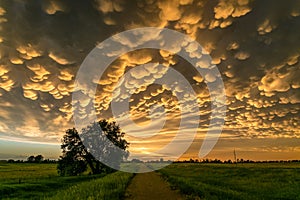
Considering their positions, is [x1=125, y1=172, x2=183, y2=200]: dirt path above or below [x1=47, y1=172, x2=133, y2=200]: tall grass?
below

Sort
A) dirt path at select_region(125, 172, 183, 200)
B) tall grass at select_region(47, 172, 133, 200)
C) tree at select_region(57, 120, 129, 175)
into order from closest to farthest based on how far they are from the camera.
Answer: tall grass at select_region(47, 172, 133, 200), dirt path at select_region(125, 172, 183, 200), tree at select_region(57, 120, 129, 175)

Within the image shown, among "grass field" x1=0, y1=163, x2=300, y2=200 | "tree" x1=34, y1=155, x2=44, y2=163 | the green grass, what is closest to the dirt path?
"grass field" x1=0, y1=163, x2=300, y2=200

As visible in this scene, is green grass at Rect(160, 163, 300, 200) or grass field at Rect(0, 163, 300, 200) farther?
green grass at Rect(160, 163, 300, 200)

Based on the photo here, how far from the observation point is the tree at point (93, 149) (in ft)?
174

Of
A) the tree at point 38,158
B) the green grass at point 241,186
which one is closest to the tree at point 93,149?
the green grass at point 241,186

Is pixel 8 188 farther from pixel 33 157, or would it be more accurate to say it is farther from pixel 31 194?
pixel 33 157

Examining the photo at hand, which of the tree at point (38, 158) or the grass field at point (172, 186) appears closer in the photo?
the grass field at point (172, 186)

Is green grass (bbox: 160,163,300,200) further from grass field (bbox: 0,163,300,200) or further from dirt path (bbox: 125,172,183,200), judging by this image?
dirt path (bbox: 125,172,183,200)

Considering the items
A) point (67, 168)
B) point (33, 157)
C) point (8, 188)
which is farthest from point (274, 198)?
point (33, 157)

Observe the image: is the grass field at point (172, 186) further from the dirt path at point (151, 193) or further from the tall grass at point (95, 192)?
the dirt path at point (151, 193)

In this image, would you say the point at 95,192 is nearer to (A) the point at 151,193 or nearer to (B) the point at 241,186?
(A) the point at 151,193

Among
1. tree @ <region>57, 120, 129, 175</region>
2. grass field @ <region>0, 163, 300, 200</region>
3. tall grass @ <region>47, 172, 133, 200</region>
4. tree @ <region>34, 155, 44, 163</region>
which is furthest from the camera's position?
tree @ <region>34, 155, 44, 163</region>

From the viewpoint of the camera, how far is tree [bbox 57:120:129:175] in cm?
5309

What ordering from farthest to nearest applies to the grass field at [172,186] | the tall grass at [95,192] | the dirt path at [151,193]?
1. the grass field at [172,186]
2. the dirt path at [151,193]
3. the tall grass at [95,192]
